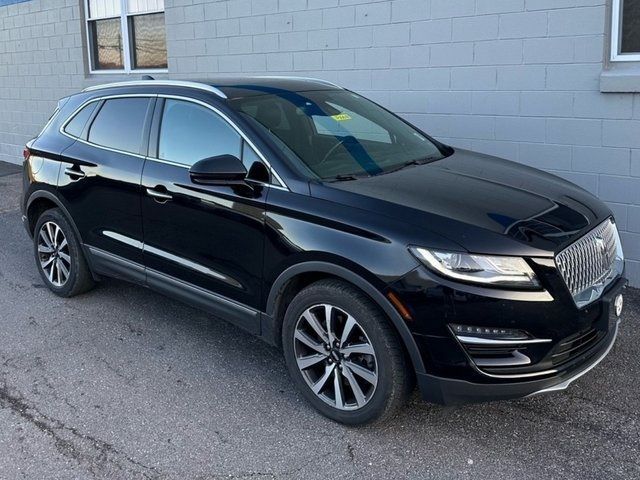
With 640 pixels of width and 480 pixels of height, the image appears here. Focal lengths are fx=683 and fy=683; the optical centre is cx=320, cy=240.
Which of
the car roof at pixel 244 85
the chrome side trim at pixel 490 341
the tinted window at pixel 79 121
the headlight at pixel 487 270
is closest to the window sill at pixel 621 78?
the car roof at pixel 244 85

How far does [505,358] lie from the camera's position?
10.2ft

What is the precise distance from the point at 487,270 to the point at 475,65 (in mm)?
3595

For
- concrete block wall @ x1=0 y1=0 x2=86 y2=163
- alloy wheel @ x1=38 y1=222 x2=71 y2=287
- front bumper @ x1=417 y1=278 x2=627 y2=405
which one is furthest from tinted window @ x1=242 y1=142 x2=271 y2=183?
concrete block wall @ x1=0 y1=0 x2=86 y2=163

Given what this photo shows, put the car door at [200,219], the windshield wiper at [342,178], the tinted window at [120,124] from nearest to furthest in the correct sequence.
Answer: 1. the windshield wiper at [342,178]
2. the car door at [200,219]
3. the tinted window at [120,124]

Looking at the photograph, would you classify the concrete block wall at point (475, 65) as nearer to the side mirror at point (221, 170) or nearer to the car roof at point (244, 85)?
the car roof at point (244, 85)

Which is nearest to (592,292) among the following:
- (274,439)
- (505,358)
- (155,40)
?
(505,358)

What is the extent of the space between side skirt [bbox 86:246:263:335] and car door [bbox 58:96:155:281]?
0.6 inches

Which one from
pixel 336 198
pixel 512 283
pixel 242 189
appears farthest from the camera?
pixel 242 189

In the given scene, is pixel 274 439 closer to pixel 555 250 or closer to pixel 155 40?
pixel 555 250

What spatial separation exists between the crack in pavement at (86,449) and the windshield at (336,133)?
1.77 metres

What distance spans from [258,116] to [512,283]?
6.13 feet

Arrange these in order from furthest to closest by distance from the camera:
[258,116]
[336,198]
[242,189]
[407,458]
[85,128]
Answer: [85,128], [258,116], [242,189], [336,198], [407,458]

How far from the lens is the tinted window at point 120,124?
4.75 m

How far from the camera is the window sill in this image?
5273 mm
